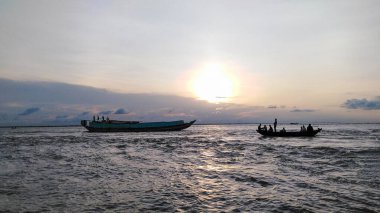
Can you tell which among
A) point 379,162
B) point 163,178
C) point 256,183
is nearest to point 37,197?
point 163,178

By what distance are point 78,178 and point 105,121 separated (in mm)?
70986

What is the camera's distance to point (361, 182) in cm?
1453

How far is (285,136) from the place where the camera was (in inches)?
2122

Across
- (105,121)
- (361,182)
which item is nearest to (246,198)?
(361,182)

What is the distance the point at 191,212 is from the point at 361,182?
29.6ft

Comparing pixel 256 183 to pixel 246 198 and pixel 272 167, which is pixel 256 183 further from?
pixel 272 167

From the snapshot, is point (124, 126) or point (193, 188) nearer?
point (193, 188)

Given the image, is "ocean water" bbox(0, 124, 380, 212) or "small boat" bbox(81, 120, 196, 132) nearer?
"ocean water" bbox(0, 124, 380, 212)

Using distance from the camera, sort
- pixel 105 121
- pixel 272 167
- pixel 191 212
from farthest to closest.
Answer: pixel 105 121 < pixel 272 167 < pixel 191 212

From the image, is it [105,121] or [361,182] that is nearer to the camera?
[361,182]

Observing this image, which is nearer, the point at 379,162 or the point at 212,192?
the point at 212,192

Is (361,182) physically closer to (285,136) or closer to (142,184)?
(142,184)

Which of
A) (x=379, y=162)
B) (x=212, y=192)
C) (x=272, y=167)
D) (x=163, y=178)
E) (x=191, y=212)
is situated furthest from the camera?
(x=379, y=162)

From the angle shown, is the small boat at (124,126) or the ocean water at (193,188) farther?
the small boat at (124,126)
